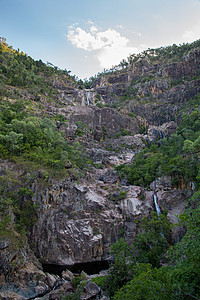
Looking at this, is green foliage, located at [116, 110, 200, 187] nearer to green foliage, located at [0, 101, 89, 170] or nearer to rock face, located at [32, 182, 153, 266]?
rock face, located at [32, 182, 153, 266]

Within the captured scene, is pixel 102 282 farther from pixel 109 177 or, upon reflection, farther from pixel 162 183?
pixel 109 177

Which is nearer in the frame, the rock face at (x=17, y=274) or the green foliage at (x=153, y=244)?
the rock face at (x=17, y=274)

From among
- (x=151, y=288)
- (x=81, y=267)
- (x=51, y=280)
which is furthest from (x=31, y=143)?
(x=151, y=288)

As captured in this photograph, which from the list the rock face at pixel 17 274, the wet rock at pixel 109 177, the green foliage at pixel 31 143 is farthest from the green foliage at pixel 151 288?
the wet rock at pixel 109 177

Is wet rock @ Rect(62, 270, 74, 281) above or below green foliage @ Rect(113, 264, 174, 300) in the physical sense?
below

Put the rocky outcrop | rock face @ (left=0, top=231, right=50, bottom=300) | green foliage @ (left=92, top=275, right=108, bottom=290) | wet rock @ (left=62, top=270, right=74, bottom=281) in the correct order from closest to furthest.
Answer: rock face @ (left=0, top=231, right=50, bottom=300)
green foliage @ (left=92, top=275, right=108, bottom=290)
wet rock @ (left=62, top=270, right=74, bottom=281)
the rocky outcrop

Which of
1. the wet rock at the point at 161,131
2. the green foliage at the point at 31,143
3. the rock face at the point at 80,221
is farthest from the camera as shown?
the wet rock at the point at 161,131

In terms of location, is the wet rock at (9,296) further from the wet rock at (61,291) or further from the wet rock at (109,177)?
the wet rock at (109,177)

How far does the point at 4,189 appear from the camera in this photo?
22547 mm

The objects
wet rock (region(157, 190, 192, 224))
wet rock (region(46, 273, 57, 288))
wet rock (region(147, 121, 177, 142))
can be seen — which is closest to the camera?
wet rock (region(46, 273, 57, 288))

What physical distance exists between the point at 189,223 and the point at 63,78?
216 feet

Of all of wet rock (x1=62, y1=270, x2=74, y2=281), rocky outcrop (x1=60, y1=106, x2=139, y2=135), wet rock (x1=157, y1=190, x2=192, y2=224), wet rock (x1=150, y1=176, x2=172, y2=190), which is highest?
rocky outcrop (x1=60, y1=106, x2=139, y2=135)

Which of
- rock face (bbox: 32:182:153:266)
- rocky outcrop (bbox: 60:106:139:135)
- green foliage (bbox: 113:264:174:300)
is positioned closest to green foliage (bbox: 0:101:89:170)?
rock face (bbox: 32:182:153:266)

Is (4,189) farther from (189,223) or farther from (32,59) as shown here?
(32,59)
